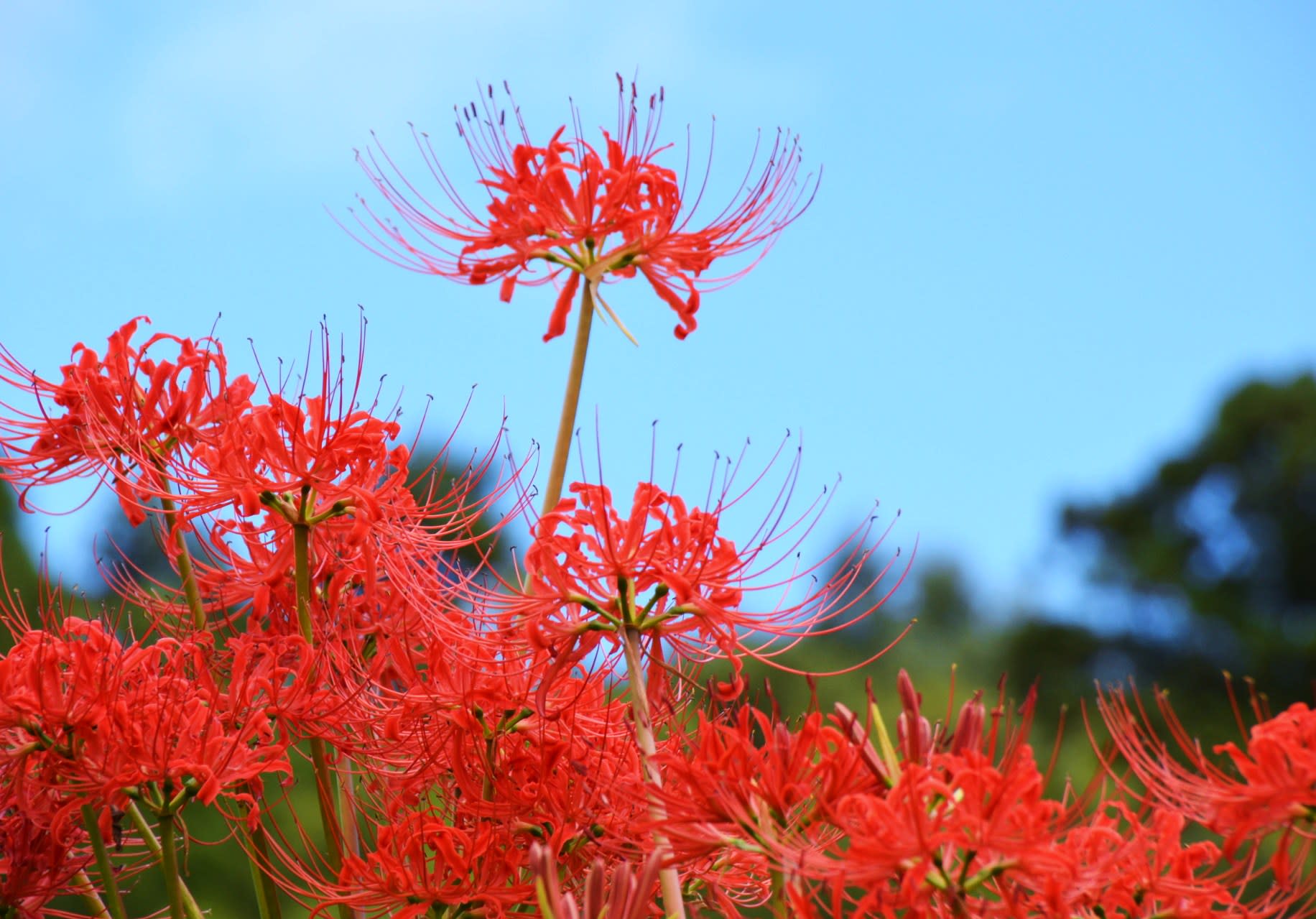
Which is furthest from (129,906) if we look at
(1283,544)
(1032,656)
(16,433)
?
(1283,544)

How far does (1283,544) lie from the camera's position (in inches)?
557

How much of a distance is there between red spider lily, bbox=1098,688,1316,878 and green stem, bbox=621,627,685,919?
0.44 metres

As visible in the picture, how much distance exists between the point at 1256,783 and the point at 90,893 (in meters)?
1.27

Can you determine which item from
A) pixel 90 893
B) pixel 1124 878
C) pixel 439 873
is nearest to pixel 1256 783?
pixel 1124 878

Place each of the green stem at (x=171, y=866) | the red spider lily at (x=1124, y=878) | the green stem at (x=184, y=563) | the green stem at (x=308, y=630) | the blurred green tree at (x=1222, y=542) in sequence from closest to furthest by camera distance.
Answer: the red spider lily at (x=1124, y=878)
the green stem at (x=171, y=866)
the green stem at (x=308, y=630)
the green stem at (x=184, y=563)
the blurred green tree at (x=1222, y=542)

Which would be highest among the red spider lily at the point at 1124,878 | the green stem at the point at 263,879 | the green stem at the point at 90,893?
the red spider lily at the point at 1124,878

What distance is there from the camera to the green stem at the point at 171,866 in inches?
Result: 56.5

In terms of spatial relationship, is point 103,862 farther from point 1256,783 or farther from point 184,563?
point 1256,783

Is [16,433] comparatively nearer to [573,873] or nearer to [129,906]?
[573,873]

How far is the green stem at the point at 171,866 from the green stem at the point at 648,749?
0.50 m

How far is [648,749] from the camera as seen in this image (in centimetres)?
137

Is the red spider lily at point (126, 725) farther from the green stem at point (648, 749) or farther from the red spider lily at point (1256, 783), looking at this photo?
the red spider lily at point (1256, 783)

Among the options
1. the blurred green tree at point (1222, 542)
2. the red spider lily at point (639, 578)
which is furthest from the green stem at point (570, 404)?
the blurred green tree at point (1222, 542)

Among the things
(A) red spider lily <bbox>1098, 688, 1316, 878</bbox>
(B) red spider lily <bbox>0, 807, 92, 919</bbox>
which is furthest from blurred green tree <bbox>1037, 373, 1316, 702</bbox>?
(B) red spider lily <bbox>0, 807, 92, 919</bbox>
